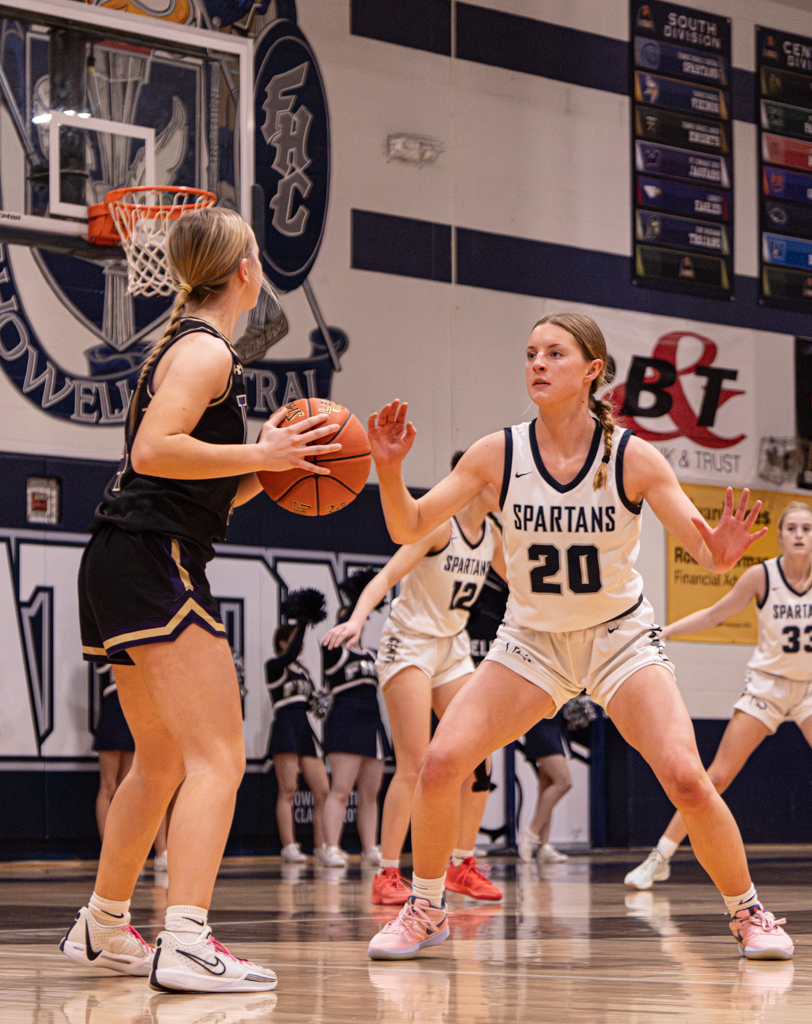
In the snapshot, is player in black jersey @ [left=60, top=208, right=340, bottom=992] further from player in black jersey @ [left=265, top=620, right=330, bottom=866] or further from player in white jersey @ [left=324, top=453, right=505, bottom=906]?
player in black jersey @ [left=265, top=620, right=330, bottom=866]

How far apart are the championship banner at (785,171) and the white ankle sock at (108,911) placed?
11847 millimetres

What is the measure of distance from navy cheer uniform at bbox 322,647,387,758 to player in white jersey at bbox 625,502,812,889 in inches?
108

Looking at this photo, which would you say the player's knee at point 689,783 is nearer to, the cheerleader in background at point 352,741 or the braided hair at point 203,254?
the braided hair at point 203,254

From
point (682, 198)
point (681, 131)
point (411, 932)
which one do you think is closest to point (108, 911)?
point (411, 932)

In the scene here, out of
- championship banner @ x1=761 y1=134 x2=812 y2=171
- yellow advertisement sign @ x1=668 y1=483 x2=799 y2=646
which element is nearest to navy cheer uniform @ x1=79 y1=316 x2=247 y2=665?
yellow advertisement sign @ x1=668 y1=483 x2=799 y2=646

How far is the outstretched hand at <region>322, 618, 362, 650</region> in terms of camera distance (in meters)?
6.24

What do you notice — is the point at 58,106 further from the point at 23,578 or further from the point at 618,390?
the point at 618,390

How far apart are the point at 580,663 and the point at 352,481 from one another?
1005mm

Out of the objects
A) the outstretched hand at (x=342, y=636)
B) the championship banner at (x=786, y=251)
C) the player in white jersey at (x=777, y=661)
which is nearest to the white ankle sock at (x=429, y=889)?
the outstretched hand at (x=342, y=636)

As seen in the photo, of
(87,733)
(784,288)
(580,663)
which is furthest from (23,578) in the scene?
(784,288)

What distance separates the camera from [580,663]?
4422 millimetres

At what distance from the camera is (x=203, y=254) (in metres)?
3.79

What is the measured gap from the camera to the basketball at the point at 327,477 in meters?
3.99

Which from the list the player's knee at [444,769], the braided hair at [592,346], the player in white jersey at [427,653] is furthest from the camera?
the player in white jersey at [427,653]
